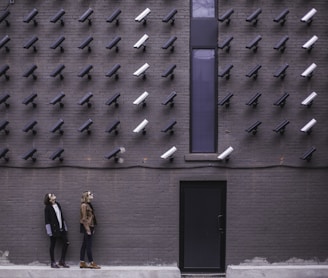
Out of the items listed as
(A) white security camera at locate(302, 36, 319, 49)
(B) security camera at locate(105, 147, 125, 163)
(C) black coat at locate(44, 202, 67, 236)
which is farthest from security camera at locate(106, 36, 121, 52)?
(A) white security camera at locate(302, 36, 319, 49)

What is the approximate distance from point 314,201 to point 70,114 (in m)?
6.00

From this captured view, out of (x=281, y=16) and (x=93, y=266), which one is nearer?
(x=93, y=266)

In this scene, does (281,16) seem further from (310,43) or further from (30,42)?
(30,42)

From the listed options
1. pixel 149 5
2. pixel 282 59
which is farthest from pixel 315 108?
pixel 149 5

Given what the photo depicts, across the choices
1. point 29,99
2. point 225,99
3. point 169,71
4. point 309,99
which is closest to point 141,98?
point 169,71

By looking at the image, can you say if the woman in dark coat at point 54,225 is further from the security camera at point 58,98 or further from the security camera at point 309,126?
the security camera at point 309,126

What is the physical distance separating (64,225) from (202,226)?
125 inches

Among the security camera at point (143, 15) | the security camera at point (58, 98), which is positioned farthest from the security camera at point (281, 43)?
the security camera at point (58, 98)

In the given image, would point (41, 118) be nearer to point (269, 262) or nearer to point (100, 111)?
point (100, 111)

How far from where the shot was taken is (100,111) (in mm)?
14406

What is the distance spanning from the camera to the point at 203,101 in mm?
14648

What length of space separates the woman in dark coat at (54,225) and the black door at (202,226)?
2699mm

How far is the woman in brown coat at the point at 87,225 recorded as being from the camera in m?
13.9

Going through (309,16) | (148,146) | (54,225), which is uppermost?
(309,16)
